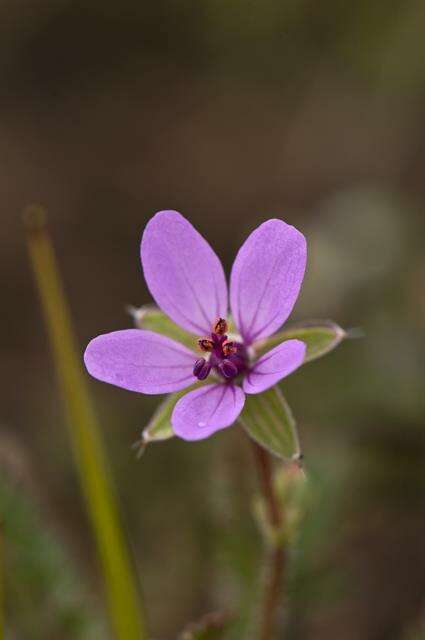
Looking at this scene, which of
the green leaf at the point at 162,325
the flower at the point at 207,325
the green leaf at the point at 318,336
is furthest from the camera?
the green leaf at the point at 162,325

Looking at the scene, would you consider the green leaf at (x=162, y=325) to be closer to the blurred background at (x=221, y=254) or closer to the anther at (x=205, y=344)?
the anther at (x=205, y=344)

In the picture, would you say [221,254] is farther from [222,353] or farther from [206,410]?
[206,410]

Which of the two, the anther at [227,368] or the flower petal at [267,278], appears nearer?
the flower petal at [267,278]

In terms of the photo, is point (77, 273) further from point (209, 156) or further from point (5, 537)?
point (5, 537)

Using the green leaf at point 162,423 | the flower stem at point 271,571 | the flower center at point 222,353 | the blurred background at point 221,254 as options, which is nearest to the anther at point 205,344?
the flower center at point 222,353

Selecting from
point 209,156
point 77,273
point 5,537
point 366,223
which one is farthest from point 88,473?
point 209,156

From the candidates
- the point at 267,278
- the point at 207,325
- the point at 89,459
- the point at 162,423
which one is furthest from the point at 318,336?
the point at 89,459

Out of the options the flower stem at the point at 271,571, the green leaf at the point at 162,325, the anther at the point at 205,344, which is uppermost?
the green leaf at the point at 162,325
